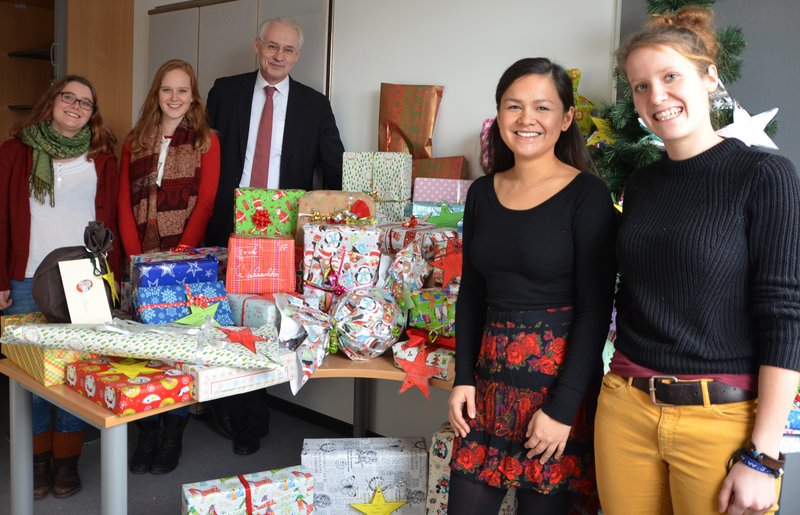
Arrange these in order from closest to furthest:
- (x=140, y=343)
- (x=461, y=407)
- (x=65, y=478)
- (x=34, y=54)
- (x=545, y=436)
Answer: (x=545, y=436), (x=461, y=407), (x=140, y=343), (x=65, y=478), (x=34, y=54)

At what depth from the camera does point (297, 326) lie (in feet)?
7.16

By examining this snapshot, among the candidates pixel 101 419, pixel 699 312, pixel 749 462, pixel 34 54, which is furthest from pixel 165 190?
pixel 34 54

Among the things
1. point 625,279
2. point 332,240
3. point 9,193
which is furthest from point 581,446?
point 9,193

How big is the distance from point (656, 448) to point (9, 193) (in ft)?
8.33

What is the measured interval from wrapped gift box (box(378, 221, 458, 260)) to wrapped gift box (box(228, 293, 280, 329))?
448 millimetres

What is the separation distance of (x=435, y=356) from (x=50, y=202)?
66.6 inches

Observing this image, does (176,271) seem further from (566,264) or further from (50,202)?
(566,264)

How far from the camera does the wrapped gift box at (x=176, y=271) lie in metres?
2.24

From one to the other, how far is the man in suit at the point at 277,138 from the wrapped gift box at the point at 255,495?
1328 mm

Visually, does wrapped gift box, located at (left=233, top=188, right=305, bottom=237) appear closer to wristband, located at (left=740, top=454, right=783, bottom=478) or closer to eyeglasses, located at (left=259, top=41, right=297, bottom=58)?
eyeglasses, located at (left=259, top=41, right=297, bottom=58)

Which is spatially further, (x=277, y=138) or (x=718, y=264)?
(x=277, y=138)

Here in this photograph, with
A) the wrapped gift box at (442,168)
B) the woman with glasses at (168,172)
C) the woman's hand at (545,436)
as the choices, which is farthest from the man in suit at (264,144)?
the woman's hand at (545,436)

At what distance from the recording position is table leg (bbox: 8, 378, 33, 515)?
83.5 inches

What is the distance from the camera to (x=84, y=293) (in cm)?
204
